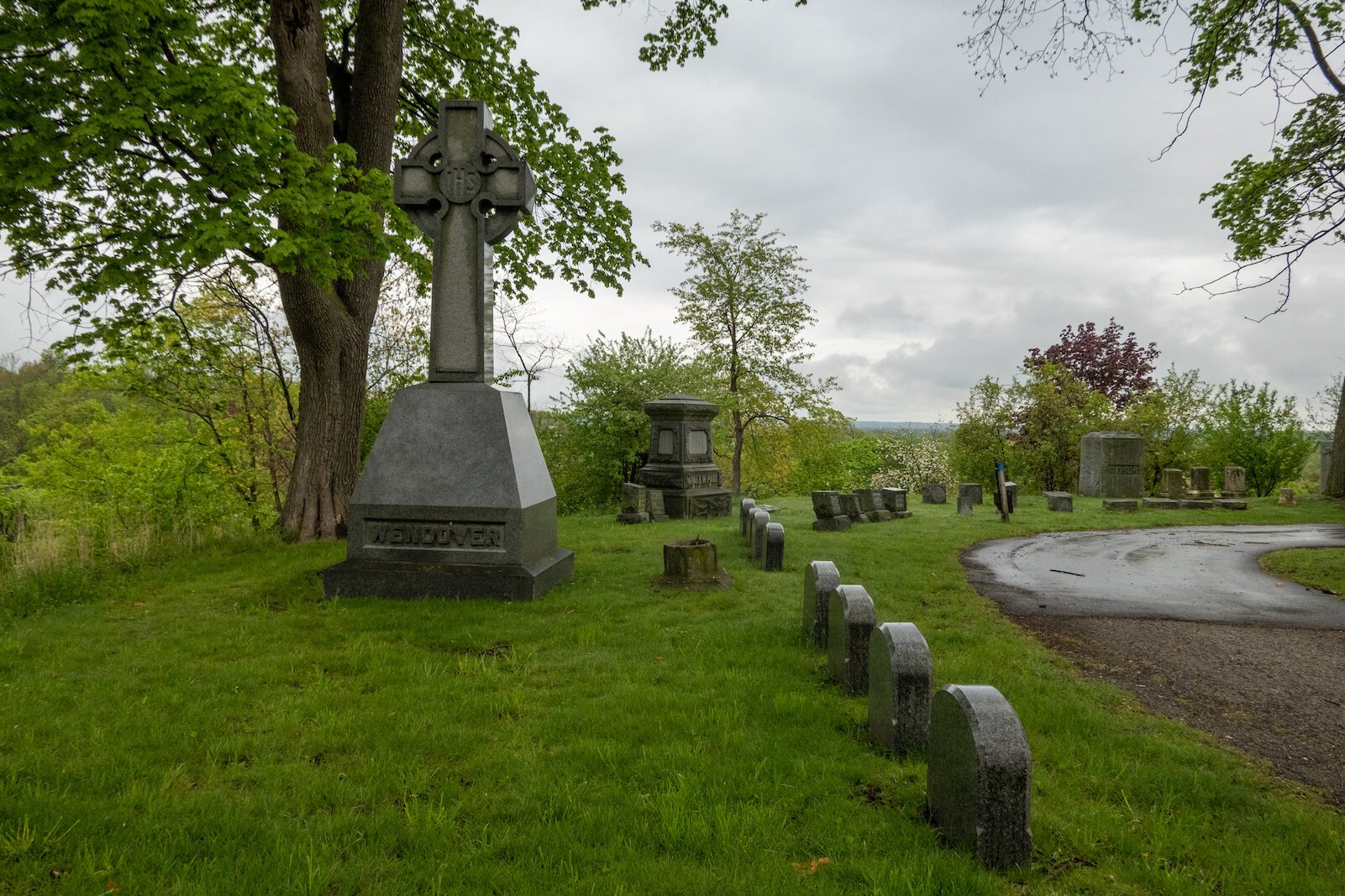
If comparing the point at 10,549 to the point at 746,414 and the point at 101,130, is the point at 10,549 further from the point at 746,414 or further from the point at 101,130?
the point at 746,414

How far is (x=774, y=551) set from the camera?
29.1ft

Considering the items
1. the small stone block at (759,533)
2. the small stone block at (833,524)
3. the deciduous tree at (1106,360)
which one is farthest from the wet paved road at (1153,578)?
the deciduous tree at (1106,360)

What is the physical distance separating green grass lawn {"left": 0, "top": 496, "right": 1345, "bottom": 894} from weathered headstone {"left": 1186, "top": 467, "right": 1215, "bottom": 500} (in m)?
20.1

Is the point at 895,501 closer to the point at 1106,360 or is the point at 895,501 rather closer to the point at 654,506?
the point at 654,506

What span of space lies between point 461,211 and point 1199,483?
2372cm

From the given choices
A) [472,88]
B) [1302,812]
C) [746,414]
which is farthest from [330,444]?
[746,414]

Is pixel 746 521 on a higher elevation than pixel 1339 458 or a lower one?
lower

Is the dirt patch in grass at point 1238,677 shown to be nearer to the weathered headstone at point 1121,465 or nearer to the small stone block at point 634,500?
the small stone block at point 634,500

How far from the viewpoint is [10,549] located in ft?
28.8

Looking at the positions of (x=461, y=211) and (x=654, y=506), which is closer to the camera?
(x=461, y=211)

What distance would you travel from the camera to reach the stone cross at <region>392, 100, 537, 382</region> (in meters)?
7.45

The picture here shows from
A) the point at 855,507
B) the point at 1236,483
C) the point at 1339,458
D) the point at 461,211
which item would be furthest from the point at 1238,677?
the point at 1236,483

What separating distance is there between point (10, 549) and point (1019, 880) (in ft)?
38.3

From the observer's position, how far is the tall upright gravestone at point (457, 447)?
6.84 m
